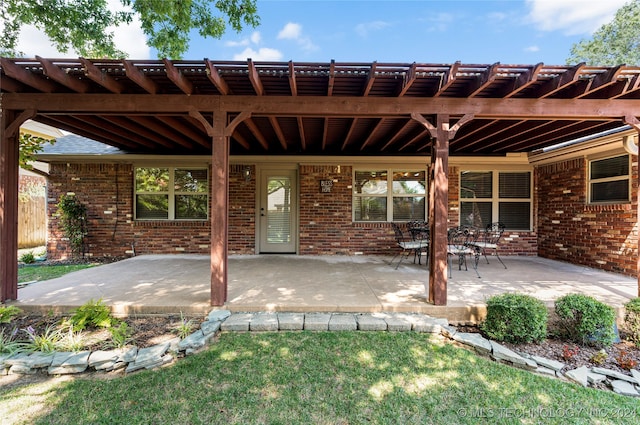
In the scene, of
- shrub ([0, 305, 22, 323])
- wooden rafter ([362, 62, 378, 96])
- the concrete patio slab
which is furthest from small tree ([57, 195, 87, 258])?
wooden rafter ([362, 62, 378, 96])

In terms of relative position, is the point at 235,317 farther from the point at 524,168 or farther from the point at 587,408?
the point at 524,168

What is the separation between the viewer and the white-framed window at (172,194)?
6.96 meters

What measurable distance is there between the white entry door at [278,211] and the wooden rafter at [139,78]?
3.68 m

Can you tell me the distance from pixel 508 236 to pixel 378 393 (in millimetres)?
6561

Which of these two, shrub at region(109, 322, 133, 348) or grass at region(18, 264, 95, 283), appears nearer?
shrub at region(109, 322, 133, 348)

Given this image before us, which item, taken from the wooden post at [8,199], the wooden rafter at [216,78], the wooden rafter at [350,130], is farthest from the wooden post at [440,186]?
the wooden post at [8,199]

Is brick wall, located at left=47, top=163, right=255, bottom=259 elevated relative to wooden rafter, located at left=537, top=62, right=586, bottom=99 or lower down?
lower down

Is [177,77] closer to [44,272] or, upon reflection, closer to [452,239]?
[44,272]

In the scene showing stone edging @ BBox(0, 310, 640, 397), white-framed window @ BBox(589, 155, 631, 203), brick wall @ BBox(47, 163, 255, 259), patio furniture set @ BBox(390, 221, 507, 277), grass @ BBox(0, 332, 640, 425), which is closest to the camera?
grass @ BBox(0, 332, 640, 425)

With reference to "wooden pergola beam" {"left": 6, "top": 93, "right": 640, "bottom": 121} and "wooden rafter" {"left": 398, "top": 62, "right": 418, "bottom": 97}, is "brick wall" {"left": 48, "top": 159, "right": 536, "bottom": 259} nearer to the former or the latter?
"wooden pergola beam" {"left": 6, "top": 93, "right": 640, "bottom": 121}

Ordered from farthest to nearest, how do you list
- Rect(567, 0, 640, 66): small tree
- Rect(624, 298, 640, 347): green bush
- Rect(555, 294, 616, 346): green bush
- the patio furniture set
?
Rect(567, 0, 640, 66): small tree, the patio furniture set, Rect(624, 298, 640, 347): green bush, Rect(555, 294, 616, 346): green bush

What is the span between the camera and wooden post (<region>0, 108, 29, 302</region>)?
3.42 m

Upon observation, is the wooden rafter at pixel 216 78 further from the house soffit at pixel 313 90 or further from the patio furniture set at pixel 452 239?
the patio furniture set at pixel 452 239

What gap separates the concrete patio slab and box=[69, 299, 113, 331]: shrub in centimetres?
30
